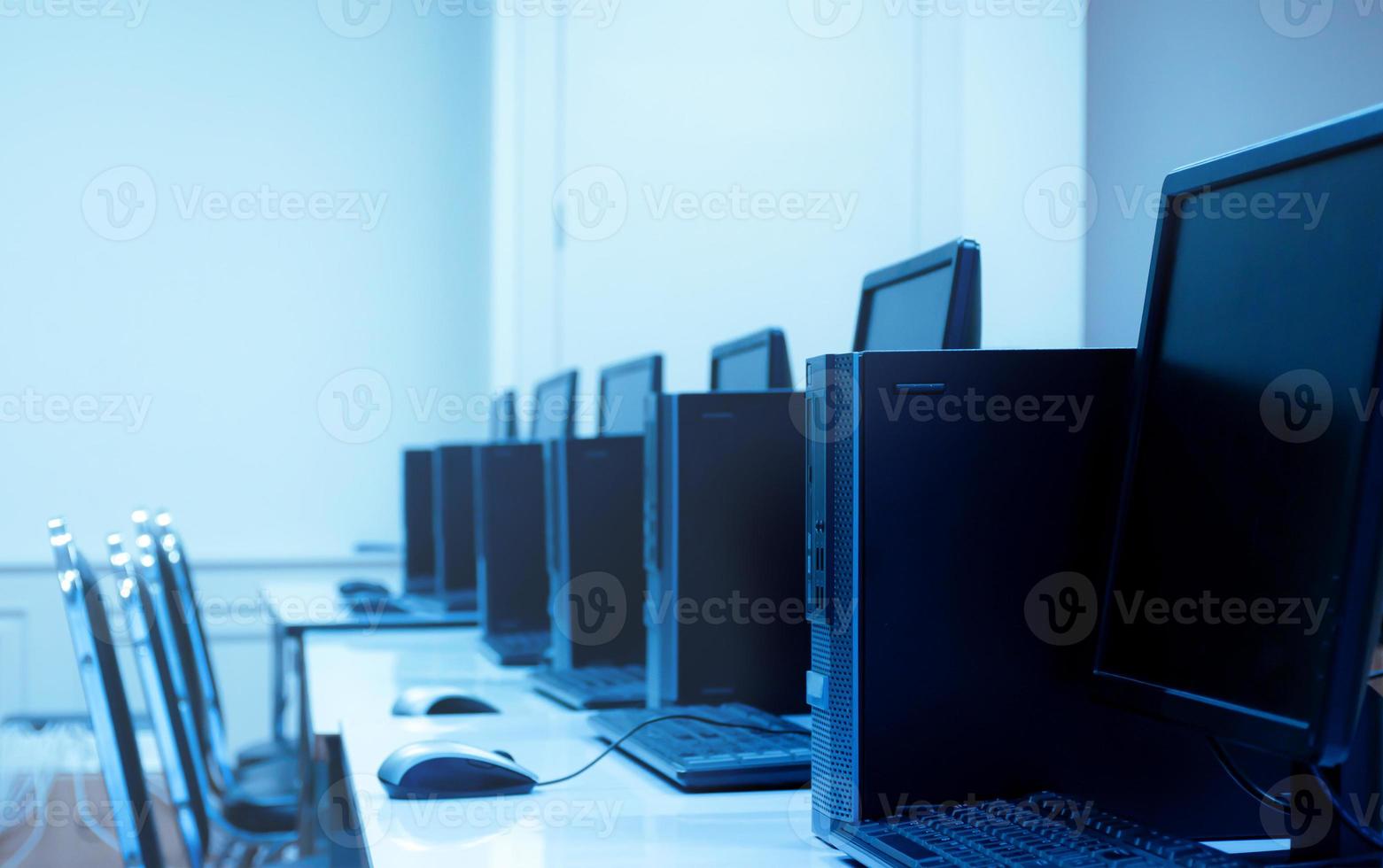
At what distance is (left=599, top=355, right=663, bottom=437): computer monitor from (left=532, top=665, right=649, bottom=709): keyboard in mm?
383

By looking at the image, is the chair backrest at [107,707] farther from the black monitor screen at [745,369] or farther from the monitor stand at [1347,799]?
the monitor stand at [1347,799]

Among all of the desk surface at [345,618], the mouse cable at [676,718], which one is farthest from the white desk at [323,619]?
the mouse cable at [676,718]

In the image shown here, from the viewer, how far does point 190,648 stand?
2789 mm

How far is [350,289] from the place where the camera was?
507 centimetres

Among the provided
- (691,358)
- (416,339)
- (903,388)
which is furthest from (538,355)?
(903,388)

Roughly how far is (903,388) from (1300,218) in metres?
0.32

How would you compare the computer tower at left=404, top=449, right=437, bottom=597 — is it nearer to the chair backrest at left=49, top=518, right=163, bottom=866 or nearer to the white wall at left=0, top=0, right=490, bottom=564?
the white wall at left=0, top=0, right=490, bottom=564

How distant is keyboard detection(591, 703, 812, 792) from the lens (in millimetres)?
1325

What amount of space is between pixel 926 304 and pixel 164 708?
1.36 m

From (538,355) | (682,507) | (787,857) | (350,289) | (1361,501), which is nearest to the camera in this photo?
(1361,501)

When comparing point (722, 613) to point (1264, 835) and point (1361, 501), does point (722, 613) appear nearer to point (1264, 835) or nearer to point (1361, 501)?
point (1264, 835)

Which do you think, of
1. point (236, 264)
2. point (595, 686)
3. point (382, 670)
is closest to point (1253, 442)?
point (595, 686)

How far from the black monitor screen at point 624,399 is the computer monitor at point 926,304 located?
620 mm

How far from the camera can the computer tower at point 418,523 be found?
3668 mm
